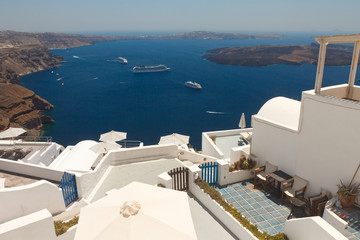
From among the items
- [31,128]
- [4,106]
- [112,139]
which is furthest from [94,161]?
[4,106]

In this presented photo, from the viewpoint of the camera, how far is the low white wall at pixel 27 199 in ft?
30.1

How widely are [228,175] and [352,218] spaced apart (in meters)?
4.88

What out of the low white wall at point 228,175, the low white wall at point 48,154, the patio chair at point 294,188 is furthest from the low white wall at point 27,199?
the low white wall at point 48,154

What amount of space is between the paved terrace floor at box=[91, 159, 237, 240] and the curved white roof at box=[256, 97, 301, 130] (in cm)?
532

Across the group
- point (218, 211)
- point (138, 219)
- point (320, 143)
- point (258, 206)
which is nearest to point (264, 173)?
point (258, 206)

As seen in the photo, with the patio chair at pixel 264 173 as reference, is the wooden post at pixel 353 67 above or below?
above

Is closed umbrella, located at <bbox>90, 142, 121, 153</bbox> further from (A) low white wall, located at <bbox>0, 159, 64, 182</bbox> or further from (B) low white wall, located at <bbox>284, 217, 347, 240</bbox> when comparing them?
(B) low white wall, located at <bbox>284, 217, 347, 240</bbox>

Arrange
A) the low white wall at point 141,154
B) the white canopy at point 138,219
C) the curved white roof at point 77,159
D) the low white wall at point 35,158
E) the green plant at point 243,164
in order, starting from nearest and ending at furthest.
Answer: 1. the white canopy at point 138,219
2. the green plant at point 243,164
3. the low white wall at point 141,154
4. the low white wall at point 35,158
5. the curved white roof at point 77,159

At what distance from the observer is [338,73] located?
101 metres

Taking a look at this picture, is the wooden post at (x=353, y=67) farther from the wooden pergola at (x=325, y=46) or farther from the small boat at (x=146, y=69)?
the small boat at (x=146, y=69)

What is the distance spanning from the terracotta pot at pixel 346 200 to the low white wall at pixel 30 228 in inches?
387

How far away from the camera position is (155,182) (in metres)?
12.5

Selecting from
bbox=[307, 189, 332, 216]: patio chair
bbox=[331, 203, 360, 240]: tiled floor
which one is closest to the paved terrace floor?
bbox=[307, 189, 332, 216]: patio chair

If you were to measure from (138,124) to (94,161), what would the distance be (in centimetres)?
3412
